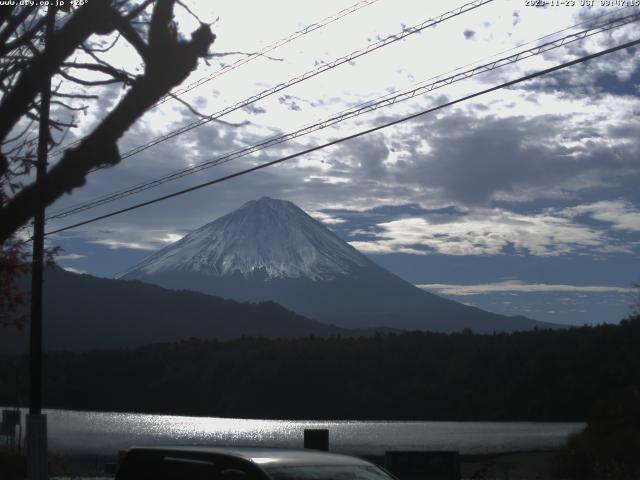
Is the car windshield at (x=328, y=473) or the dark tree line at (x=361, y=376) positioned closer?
the car windshield at (x=328, y=473)

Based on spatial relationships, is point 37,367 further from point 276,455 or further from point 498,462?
point 498,462

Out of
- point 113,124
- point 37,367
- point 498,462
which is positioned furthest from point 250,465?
point 498,462

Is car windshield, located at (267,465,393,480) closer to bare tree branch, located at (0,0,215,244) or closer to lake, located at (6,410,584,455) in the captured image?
bare tree branch, located at (0,0,215,244)

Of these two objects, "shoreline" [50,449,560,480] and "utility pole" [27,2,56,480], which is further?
"shoreline" [50,449,560,480]

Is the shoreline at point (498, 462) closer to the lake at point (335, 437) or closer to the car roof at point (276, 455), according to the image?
the lake at point (335, 437)

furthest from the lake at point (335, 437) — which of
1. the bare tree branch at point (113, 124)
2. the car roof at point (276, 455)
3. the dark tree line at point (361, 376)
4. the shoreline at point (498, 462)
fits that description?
the bare tree branch at point (113, 124)

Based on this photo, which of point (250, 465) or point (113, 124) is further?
point (250, 465)

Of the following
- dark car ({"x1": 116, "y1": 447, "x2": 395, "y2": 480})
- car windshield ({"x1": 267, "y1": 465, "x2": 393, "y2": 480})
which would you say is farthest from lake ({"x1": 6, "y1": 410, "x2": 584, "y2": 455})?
car windshield ({"x1": 267, "y1": 465, "x2": 393, "y2": 480})
